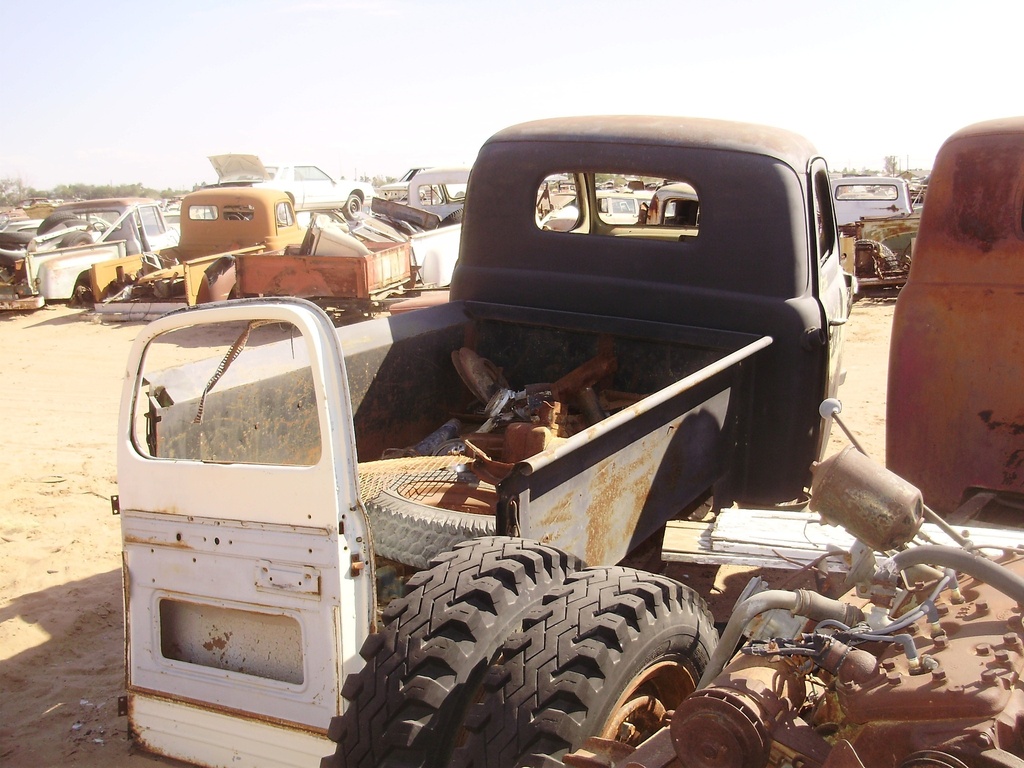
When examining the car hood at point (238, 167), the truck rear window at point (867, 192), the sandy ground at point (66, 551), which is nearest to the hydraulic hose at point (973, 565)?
the sandy ground at point (66, 551)

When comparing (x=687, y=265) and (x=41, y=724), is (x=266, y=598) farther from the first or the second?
(x=687, y=265)

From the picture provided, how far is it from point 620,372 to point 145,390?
2.26 metres

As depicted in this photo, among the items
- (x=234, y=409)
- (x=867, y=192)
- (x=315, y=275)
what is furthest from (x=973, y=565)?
(x=867, y=192)

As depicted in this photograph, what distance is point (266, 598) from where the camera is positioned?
2.48 meters

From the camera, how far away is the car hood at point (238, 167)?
21547 millimetres

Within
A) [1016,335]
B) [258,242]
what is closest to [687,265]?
[1016,335]

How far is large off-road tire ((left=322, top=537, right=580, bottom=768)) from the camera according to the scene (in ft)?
6.98

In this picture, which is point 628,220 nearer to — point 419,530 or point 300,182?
point 419,530

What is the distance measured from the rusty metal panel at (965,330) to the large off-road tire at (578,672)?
211cm

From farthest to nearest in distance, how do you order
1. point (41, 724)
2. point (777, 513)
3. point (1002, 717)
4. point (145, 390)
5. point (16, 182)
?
point (16, 182), point (41, 724), point (777, 513), point (145, 390), point (1002, 717)

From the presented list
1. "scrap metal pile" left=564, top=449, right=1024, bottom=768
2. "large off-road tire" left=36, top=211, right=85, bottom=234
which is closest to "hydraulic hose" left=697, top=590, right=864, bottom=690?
"scrap metal pile" left=564, top=449, right=1024, bottom=768

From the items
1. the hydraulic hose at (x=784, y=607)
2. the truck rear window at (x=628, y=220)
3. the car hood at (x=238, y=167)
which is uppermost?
the car hood at (x=238, y=167)

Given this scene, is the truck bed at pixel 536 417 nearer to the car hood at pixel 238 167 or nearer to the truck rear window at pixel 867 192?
the truck rear window at pixel 867 192

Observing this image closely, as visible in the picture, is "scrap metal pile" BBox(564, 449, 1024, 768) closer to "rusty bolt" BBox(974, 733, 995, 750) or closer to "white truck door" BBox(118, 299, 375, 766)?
"rusty bolt" BBox(974, 733, 995, 750)
